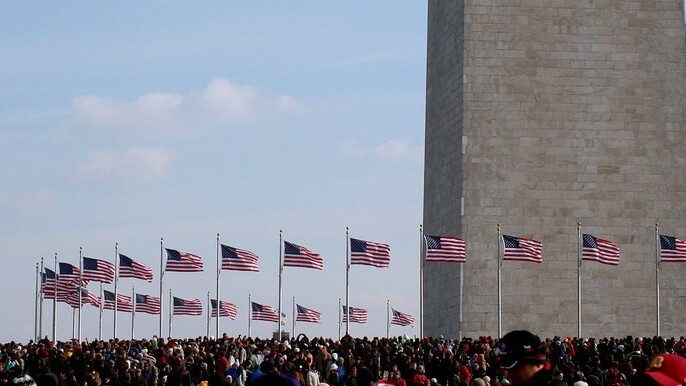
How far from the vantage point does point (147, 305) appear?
5669 cm

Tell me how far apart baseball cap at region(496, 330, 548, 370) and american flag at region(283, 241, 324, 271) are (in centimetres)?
3788

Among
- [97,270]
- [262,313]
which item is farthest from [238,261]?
[262,313]

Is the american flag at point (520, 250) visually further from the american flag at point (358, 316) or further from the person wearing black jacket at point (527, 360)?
the person wearing black jacket at point (527, 360)

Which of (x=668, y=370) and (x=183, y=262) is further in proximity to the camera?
(x=183, y=262)

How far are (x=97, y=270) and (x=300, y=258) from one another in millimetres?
8550

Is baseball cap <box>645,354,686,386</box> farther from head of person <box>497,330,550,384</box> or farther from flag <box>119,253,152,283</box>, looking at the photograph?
flag <box>119,253,152,283</box>

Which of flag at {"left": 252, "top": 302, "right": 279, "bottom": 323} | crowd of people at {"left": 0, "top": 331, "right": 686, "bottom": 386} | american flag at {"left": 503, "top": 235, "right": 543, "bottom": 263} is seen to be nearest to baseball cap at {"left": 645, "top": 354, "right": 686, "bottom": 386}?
crowd of people at {"left": 0, "top": 331, "right": 686, "bottom": 386}

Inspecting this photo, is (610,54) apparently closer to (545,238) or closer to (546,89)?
(546,89)

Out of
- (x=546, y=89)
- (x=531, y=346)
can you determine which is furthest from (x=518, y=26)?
(x=531, y=346)

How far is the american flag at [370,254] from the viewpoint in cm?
4150

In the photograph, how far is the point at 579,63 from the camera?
5253cm

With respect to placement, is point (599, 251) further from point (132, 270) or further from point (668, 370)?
point (668, 370)

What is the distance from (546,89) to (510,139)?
240cm

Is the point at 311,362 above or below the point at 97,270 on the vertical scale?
below
